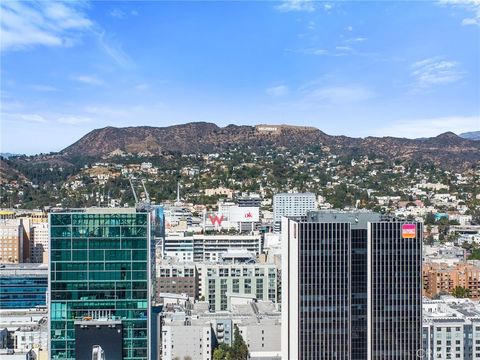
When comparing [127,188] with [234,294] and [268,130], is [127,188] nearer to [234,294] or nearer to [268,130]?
[234,294]

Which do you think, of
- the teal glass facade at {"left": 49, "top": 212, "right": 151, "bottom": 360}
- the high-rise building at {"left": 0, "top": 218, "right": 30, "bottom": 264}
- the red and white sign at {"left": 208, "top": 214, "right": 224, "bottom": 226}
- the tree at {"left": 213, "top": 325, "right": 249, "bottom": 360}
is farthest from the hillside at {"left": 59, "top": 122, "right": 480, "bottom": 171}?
the teal glass facade at {"left": 49, "top": 212, "right": 151, "bottom": 360}

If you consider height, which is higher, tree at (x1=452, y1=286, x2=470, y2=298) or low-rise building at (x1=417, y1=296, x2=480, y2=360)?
low-rise building at (x1=417, y1=296, x2=480, y2=360)

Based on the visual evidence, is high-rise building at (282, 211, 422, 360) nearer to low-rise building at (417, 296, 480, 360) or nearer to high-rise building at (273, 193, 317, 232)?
low-rise building at (417, 296, 480, 360)

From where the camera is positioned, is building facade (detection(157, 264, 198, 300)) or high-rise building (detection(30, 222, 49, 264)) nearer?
building facade (detection(157, 264, 198, 300))

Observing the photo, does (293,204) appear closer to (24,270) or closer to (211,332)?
(24,270)

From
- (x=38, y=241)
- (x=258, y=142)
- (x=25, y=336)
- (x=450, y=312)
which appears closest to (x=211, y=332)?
(x=25, y=336)
